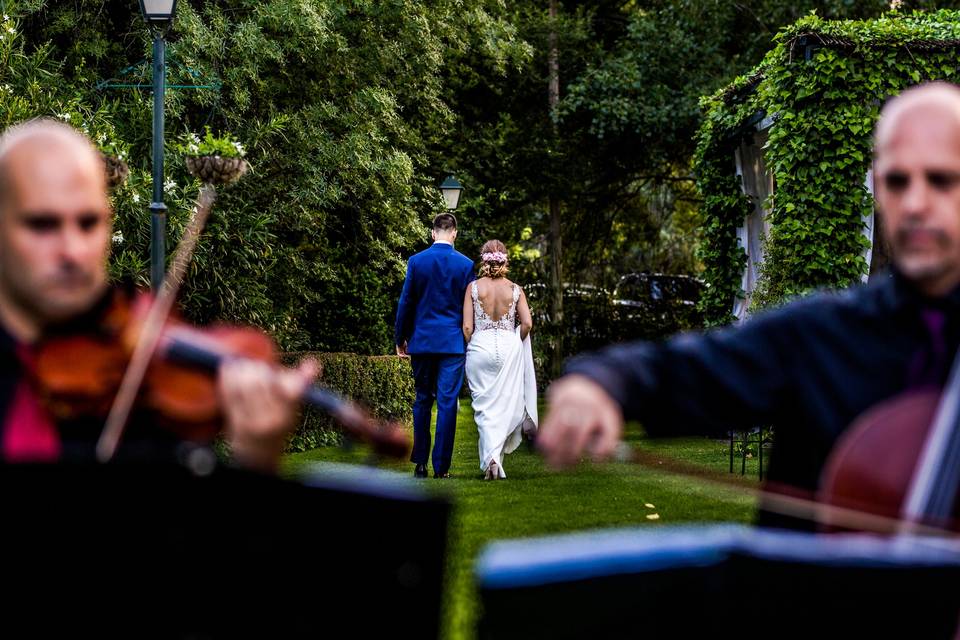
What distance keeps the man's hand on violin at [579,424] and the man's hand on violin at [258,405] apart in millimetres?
464

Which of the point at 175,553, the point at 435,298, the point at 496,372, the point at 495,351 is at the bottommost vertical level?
the point at 175,553

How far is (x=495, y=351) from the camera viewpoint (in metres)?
11.3

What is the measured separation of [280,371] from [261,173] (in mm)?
12143

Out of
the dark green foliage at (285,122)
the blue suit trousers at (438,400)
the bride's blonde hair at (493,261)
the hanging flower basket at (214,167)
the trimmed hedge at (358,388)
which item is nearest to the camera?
the hanging flower basket at (214,167)

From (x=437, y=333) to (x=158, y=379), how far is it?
8.19 m

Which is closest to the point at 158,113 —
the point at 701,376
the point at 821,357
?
the point at 701,376

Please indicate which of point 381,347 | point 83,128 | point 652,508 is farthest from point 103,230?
point 381,347

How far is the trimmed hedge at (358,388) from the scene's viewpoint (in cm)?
1421

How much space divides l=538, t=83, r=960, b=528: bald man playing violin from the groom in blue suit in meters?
7.99

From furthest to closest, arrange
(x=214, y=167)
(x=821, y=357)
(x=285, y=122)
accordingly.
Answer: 1. (x=285, y=122)
2. (x=214, y=167)
3. (x=821, y=357)

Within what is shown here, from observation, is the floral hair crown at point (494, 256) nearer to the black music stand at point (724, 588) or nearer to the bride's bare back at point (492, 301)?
the bride's bare back at point (492, 301)

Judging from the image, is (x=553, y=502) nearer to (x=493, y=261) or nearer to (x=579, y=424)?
(x=493, y=261)

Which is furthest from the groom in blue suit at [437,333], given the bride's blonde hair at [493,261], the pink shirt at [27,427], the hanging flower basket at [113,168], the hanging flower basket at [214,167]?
the pink shirt at [27,427]

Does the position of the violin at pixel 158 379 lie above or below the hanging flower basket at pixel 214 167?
below
